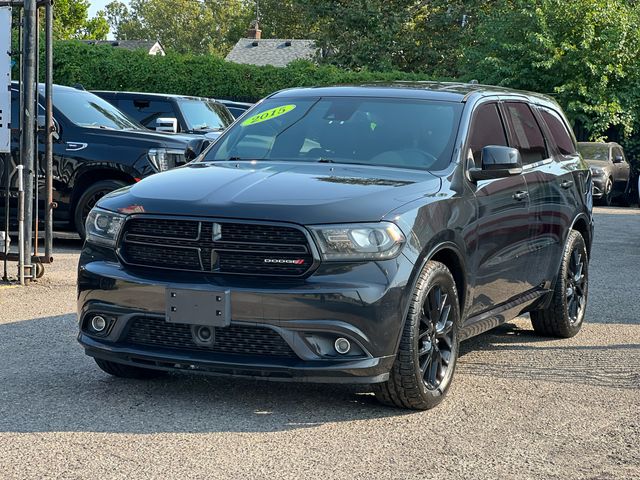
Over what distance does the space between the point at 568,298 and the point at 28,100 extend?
16.7ft

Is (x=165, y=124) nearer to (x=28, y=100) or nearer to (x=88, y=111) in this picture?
(x=88, y=111)

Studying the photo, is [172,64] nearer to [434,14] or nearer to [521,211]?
[434,14]

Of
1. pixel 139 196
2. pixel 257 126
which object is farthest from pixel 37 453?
pixel 257 126

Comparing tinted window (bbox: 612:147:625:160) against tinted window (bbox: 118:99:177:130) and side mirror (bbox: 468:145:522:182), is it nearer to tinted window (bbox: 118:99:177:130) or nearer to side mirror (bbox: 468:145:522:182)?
tinted window (bbox: 118:99:177:130)

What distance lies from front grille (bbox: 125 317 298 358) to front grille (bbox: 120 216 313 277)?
28 centimetres

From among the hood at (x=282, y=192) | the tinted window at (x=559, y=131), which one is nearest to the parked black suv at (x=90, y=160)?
the tinted window at (x=559, y=131)

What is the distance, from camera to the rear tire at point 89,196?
525 inches

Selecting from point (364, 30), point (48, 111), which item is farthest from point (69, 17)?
point (48, 111)

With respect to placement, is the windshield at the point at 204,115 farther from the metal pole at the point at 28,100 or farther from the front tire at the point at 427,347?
the front tire at the point at 427,347

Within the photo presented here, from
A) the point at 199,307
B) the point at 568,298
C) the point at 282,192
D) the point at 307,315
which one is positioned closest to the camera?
the point at 307,315

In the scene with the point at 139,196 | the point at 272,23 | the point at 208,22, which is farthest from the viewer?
the point at 208,22

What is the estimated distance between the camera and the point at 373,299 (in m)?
5.54

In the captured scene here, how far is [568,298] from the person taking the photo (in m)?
8.52

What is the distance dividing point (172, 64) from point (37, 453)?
26.7 meters
